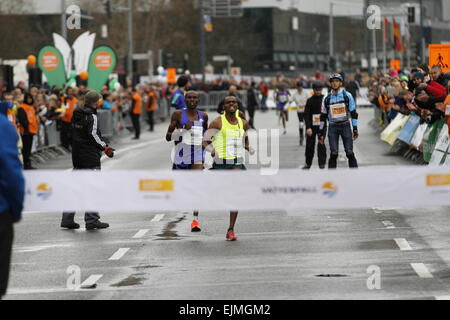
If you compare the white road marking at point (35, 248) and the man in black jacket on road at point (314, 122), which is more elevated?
the man in black jacket on road at point (314, 122)

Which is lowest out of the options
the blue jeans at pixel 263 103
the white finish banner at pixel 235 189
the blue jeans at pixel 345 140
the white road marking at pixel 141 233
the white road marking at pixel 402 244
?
the blue jeans at pixel 263 103

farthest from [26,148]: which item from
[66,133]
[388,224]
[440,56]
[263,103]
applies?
[263,103]

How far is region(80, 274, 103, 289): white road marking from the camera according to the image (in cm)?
1133

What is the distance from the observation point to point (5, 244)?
8.38m

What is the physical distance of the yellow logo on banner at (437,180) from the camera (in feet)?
35.1

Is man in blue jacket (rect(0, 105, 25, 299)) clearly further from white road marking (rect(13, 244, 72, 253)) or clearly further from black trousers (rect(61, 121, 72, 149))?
black trousers (rect(61, 121, 72, 149))

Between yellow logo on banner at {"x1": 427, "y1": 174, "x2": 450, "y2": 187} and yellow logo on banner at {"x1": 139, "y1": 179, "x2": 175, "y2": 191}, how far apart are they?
7.19 ft

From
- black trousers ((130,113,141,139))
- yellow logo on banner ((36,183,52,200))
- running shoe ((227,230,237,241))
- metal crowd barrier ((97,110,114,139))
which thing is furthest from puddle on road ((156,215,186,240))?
black trousers ((130,113,141,139))

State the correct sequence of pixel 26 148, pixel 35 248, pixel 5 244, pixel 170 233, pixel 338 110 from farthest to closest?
pixel 26 148 < pixel 338 110 < pixel 170 233 < pixel 35 248 < pixel 5 244

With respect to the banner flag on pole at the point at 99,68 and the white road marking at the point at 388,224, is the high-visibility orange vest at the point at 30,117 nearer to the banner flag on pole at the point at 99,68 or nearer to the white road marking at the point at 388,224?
the banner flag on pole at the point at 99,68

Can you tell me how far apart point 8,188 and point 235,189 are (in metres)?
3.01

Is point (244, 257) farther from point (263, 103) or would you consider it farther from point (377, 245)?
point (263, 103)

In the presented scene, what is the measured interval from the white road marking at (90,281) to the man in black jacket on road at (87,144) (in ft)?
14.8

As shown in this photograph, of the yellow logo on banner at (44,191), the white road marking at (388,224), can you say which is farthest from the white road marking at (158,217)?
the yellow logo on banner at (44,191)
